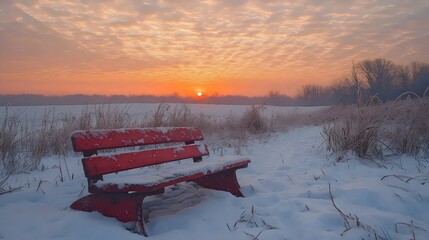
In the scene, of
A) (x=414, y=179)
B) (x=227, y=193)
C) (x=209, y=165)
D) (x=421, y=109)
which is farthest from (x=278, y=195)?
(x=421, y=109)

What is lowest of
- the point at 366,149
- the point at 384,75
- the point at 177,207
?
the point at 177,207

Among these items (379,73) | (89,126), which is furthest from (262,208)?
(379,73)

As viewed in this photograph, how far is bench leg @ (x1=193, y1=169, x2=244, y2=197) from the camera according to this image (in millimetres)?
3543

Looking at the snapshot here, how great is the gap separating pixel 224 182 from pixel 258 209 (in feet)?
2.22

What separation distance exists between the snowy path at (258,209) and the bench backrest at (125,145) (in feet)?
1.39

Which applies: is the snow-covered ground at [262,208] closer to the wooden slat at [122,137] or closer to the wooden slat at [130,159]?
the wooden slat at [130,159]

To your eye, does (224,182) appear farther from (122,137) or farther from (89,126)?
(89,126)

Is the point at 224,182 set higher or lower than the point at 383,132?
lower

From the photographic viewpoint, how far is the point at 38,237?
2217mm

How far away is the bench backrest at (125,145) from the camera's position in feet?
8.24

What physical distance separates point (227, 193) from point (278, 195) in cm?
56

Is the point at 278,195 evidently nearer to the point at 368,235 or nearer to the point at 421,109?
the point at 368,235

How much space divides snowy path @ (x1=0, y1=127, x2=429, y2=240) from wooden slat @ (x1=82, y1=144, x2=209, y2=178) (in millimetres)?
393

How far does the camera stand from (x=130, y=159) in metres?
2.82
